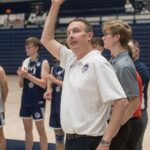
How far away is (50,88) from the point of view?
14.8 feet

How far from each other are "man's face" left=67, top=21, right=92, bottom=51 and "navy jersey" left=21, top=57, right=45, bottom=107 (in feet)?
7.72

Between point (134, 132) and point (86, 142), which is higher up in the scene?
point (86, 142)

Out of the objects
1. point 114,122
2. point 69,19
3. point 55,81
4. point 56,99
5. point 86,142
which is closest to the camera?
point 114,122

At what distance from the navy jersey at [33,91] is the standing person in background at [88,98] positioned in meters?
2.33

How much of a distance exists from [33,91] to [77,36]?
98.2 inches

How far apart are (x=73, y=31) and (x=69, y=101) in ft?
1.50

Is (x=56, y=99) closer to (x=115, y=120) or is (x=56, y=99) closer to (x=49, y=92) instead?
(x=49, y=92)

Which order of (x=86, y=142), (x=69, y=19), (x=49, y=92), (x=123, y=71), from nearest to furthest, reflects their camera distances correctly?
(x=86, y=142) < (x=123, y=71) < (x=49, y=92) < (x=69, y=19)

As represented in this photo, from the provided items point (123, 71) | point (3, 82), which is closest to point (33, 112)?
point (3, 82)

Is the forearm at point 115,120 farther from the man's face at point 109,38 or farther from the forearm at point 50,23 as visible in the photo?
the forearm at point 50,23

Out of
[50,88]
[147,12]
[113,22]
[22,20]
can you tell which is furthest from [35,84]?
[22,20]

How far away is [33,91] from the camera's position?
483cm

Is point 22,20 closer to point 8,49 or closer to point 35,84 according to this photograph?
point 8,49

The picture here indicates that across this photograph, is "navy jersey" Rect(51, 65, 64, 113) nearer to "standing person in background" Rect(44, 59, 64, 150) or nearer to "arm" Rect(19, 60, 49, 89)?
"standing person in background" Rect(44, 59, 64, 150)
